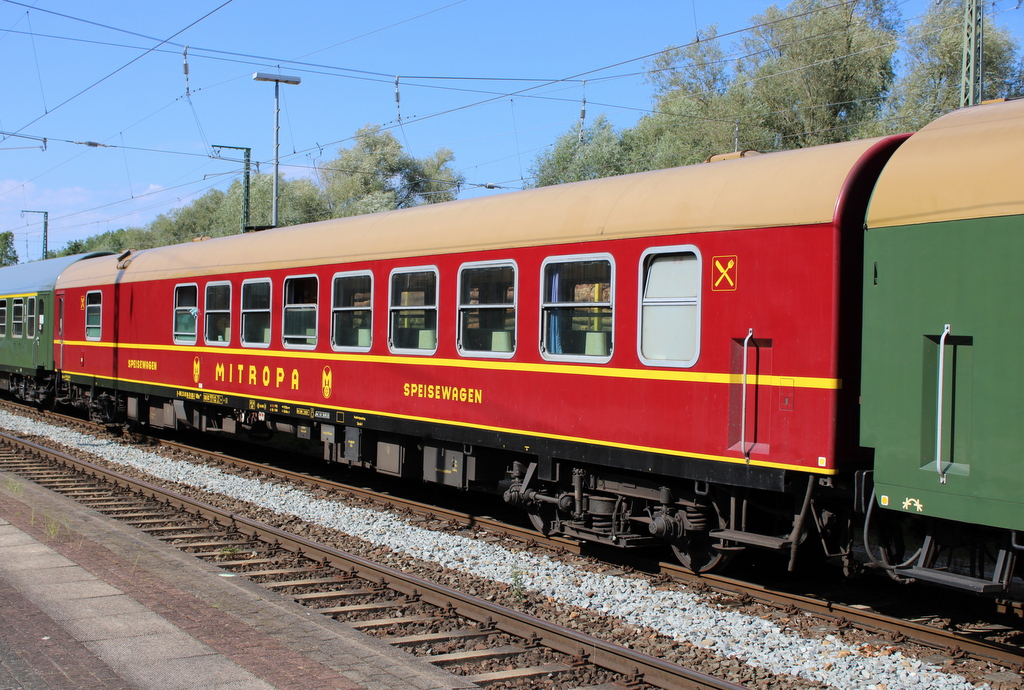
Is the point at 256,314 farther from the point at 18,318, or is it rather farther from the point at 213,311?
the point at 18,318

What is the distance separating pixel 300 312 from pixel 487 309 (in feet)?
13.2

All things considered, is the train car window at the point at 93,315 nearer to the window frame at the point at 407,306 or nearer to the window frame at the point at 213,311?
the window frame at the point at 213,311

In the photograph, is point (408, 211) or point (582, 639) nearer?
point (582, 639)

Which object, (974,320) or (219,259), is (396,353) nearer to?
(219,259)

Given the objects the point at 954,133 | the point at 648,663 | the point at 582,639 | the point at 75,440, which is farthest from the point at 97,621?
the point at 75,440

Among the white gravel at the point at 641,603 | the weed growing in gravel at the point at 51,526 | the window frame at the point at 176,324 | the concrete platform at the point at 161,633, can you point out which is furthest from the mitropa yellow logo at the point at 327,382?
the window frame at the point at 176,324

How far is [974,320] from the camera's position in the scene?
536 cm

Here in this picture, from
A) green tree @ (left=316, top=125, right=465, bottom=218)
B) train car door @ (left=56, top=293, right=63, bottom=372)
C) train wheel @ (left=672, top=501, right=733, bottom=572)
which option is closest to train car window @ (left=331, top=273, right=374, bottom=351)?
train wheel @ (left=672, top=501, right=733, bottom=572)

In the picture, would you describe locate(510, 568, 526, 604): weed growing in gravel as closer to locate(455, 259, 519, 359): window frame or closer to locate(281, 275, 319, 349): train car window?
locate(455, 259, 519, 359): window frame

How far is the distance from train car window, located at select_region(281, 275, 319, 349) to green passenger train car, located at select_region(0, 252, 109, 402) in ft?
35.4

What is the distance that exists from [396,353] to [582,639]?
504cm

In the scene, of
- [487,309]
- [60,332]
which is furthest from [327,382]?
[60,332]

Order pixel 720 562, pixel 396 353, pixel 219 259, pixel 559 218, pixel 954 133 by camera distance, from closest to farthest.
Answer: pixel 954 133 < pixel 720 562 < pixel 559 218 < pixel 396 353 < pixel 219 259

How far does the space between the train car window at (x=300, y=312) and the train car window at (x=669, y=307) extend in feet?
18.6
